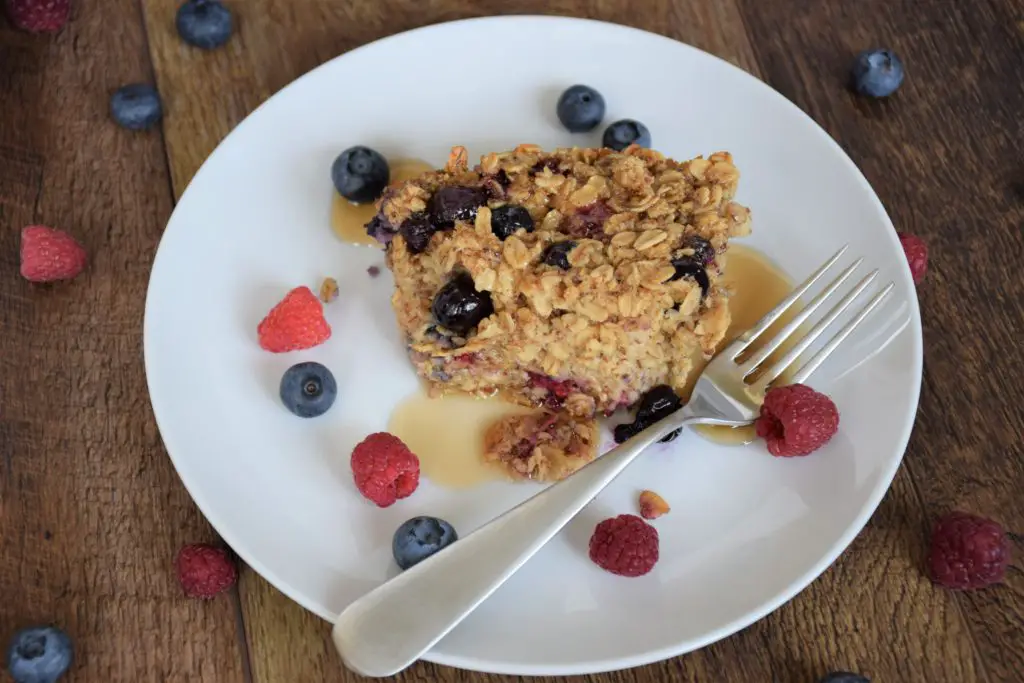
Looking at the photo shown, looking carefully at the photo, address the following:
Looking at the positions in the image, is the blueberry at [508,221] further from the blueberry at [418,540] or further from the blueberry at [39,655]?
the blueberry at [39,655]

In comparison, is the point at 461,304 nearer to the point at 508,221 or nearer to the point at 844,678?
the point at 508,221

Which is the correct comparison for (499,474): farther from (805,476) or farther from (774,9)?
(774,9)

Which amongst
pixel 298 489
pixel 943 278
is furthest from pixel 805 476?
pixel 298 489

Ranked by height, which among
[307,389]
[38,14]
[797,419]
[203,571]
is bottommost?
[203,571]

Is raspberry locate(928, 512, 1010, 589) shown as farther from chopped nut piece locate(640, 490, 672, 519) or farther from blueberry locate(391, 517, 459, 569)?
blueberry locate(391, 517, 459, 569)

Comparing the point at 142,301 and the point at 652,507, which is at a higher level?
the point at 652,507

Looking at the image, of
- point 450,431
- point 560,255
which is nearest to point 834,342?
point 560,255

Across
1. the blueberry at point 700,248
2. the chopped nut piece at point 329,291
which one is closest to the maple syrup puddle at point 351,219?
the chopped nut piece at point 329,291
